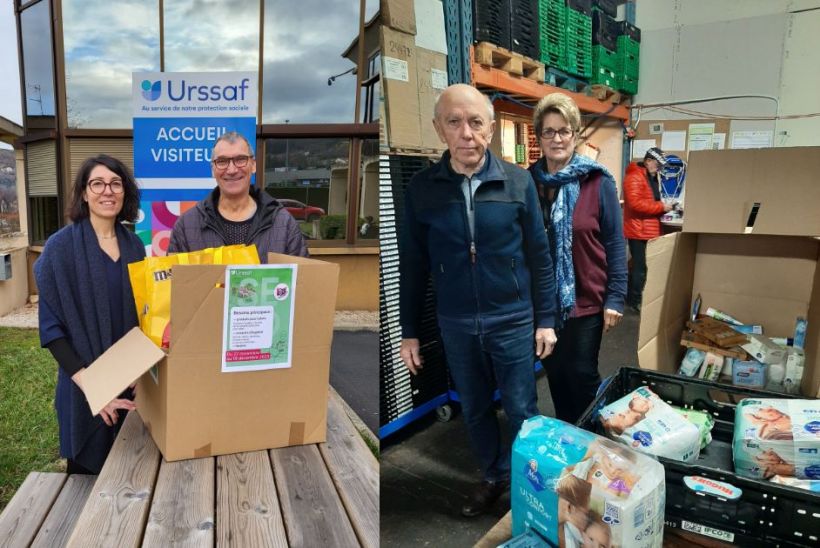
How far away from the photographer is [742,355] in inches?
56.2

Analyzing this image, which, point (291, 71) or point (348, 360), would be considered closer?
point (348, 360)

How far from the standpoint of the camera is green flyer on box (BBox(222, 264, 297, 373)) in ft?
3.32

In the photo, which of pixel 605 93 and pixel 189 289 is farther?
pixel 605 93

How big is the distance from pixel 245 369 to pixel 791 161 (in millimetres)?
1166

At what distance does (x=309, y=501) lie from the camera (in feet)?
3.31

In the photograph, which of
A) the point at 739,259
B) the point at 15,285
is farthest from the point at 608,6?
the point at 15,285

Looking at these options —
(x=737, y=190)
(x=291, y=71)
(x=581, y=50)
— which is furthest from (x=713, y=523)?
(x=291, y=71)

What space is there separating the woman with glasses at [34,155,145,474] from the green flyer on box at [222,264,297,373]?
446mm

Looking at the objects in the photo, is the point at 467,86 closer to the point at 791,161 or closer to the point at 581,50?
the point at 581,50

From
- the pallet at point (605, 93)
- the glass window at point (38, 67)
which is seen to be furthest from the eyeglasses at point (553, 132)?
the glass window at point (38, 67)

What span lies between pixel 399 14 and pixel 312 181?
4.05 feet

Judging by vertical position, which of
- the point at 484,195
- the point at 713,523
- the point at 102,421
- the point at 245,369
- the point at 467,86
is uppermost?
the point at 467,86

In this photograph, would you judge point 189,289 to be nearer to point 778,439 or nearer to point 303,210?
point 303,210

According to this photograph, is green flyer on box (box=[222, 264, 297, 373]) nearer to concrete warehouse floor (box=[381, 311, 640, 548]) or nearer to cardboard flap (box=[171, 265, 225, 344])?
cardboard flap (box=[171, 265, 225, 344])
